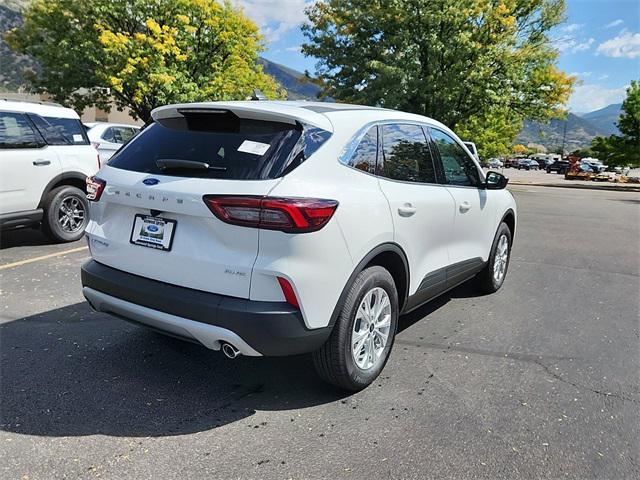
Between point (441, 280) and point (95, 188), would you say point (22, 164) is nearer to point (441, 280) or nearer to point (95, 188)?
point (95, 188)

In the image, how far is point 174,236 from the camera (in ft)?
8.75

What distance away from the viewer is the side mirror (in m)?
4.79

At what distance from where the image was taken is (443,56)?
20.2 metres

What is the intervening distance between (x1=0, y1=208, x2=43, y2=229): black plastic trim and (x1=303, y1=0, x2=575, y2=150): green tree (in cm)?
1544

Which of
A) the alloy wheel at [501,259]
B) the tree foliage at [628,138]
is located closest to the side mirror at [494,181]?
the alloy wheel at [501,259]

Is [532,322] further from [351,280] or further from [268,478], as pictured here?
[268,478]

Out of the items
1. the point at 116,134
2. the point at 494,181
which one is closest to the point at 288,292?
the point at 494,181

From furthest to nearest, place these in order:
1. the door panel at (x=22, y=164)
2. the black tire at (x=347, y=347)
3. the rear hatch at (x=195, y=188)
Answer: the door panel at (x=22, y=164) < the black tire at (x=347, y=347) < the rear hatch at (x=195, y=188)

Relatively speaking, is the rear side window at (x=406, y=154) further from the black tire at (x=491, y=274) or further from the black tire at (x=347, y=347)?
the black tire at (x=491, y=274)

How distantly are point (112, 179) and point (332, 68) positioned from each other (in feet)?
71.1

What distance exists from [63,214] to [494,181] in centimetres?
567

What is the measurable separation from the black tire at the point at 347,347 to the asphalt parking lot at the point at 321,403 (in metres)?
0.14

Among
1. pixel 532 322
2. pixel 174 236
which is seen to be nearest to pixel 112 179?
pixel 174 236

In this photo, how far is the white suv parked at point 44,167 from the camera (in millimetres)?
6082
